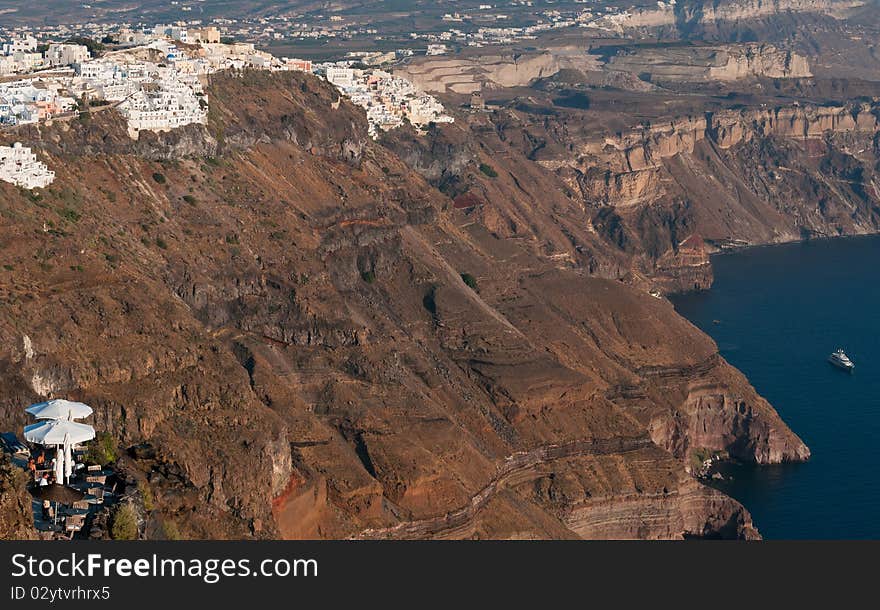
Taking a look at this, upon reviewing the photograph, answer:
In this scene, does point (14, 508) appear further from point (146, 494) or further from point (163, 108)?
point (163, 108)

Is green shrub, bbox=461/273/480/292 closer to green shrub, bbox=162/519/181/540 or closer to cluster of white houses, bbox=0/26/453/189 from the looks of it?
cluster of white houses, bbox=0/26/453/189

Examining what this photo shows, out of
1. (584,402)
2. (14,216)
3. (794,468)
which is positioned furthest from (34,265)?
(794,468)

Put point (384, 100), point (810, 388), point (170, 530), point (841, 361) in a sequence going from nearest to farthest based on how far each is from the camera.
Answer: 1. point (170, 530)
2. point (810, 388)
3. point (841, 361)
4. point (384, 100)

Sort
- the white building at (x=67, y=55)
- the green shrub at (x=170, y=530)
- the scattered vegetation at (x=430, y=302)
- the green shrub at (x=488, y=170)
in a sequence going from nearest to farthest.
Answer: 1. the green shrub at (x=170, y=530)
2. the scattered vegetation at (x=430, y=302)
3. the white building at (x=67, y=55)
4. the green shrub at (x=488, y=170)

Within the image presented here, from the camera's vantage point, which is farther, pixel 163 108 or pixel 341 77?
pixel 341 77

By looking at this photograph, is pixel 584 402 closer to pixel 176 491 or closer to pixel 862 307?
pixel 176 491

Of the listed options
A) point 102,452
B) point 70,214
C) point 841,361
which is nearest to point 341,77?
point 841,361

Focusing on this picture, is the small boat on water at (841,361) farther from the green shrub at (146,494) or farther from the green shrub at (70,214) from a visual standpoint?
the green shrub at (146,494)

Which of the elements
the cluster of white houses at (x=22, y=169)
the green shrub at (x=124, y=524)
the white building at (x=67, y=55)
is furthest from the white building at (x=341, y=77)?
the green shrub at (x=124, y=524)
